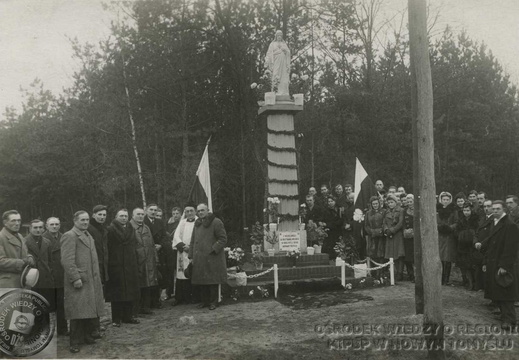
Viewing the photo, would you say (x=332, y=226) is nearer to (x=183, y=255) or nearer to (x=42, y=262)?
(x=183, y=255)

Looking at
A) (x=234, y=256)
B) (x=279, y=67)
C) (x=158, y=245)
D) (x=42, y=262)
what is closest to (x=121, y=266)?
(x=42, y=262)

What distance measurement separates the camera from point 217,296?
29.2ft

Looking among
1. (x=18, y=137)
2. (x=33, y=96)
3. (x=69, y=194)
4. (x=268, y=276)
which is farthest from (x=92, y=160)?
(x=268, y=276)

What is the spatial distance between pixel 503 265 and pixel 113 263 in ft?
18.7

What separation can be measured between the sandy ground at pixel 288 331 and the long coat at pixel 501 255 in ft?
1.41

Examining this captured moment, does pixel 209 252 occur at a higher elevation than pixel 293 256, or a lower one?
higher

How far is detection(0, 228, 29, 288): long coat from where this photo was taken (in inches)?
231

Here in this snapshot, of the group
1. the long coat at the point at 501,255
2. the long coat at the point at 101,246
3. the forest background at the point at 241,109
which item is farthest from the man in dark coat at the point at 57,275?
the forest background at the point at 241,109

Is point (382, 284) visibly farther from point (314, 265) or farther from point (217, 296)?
point (217, 296)

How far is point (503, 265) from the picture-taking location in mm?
7035

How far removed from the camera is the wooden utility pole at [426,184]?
5.98 meters

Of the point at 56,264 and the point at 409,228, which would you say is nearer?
the point at 56,264

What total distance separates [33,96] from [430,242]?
87.7ft

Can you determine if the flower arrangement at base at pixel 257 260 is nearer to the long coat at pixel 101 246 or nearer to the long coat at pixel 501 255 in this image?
the long coat at pixel 101 246
